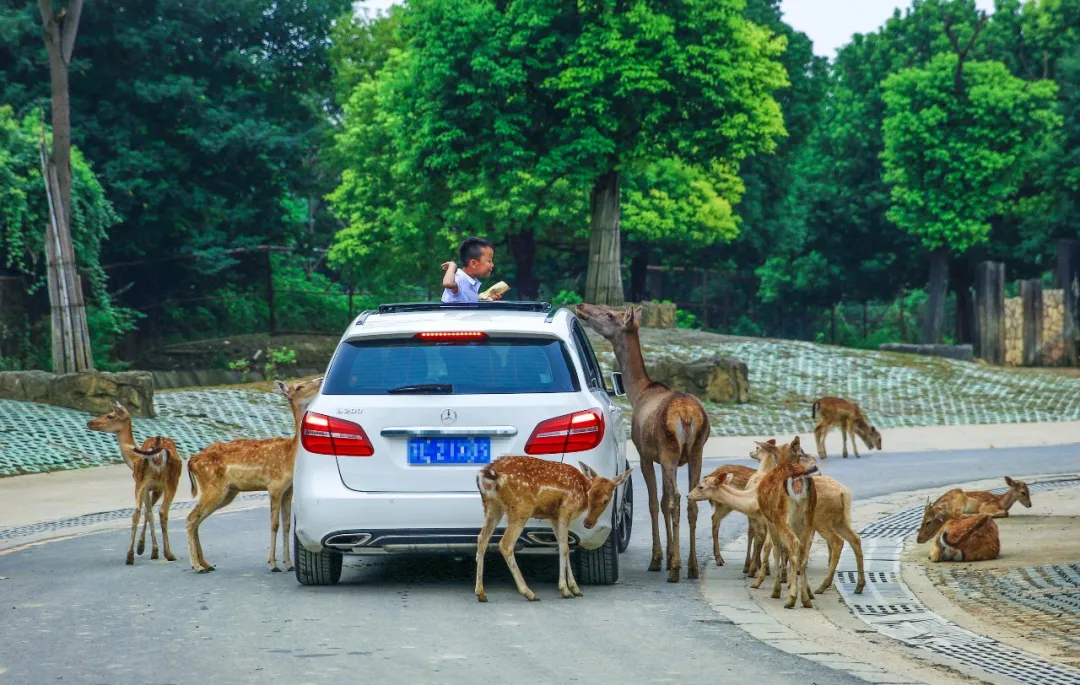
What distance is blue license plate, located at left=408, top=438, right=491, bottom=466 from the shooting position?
9953mm

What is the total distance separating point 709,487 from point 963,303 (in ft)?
159

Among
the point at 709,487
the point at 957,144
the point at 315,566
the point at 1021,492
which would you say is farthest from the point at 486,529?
the point at 957,144

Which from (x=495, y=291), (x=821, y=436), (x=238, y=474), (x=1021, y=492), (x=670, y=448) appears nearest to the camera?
(x=670, y=448)

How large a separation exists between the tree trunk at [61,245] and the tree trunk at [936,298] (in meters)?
33.9

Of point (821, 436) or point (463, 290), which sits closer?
point (463, 290)

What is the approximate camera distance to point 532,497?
962 cm

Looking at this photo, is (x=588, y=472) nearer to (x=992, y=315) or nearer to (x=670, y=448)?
(x=670, y=448)

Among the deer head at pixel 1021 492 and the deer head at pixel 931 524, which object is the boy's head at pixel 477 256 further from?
the deer head at pixel 1021 492

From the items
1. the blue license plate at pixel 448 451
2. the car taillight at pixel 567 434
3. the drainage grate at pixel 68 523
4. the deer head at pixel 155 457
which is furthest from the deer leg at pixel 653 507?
the drainage grate at pixel 68 523

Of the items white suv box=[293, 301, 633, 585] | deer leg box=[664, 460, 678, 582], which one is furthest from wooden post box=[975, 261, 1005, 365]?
white suv box=[293, 301, 633, 585]

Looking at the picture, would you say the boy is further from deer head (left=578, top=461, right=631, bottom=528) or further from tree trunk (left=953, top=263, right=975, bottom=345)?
tree trunk (left=953, top=263, right=975, bottom=345)


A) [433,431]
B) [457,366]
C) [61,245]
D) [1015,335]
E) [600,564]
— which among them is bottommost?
[1015,335]

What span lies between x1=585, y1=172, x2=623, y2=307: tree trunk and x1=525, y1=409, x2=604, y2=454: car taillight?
27.6m

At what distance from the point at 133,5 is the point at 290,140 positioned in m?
5.47
